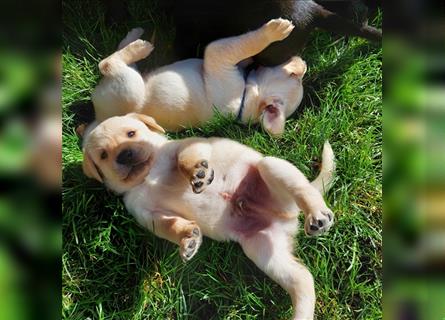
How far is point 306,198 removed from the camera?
6.86 ft

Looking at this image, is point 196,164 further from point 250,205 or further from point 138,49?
point 138,49

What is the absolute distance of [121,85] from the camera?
2.24 metres

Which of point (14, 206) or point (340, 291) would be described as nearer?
point (14, 206)

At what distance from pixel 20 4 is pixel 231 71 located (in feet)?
2.96

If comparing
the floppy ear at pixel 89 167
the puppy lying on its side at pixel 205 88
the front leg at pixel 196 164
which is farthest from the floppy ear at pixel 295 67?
the floppy ear at pixel 89 167

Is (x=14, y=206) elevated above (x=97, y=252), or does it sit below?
above

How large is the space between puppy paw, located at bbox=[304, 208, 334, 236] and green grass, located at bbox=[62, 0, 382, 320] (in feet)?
0.52

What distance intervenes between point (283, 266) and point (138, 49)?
980mm

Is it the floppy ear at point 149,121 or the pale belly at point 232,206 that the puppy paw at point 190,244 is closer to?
the pale belly at point 232,206

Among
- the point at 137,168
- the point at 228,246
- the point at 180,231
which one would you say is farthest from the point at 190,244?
the point at 137,168

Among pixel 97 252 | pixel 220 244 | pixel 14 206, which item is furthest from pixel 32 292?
pixel 220 244

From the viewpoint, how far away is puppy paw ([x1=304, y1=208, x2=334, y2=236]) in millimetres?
2049

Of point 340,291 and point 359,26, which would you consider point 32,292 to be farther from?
point 359,26

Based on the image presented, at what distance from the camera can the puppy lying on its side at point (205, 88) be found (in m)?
2.24
